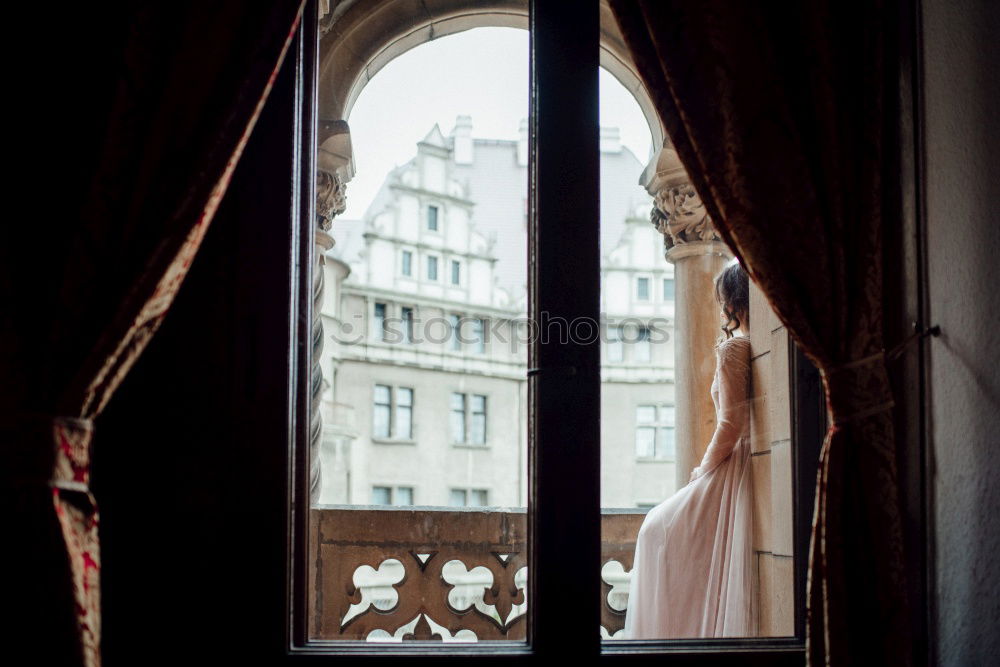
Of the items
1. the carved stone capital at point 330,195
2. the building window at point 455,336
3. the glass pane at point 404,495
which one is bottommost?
the glass pane at point 404,495

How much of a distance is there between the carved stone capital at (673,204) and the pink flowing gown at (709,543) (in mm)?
401

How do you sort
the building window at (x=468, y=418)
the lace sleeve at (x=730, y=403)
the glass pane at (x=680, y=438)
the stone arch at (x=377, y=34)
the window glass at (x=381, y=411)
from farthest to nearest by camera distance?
the window glass at (x=381, y=411) < the building window at (x=468, y=418) < the lace sleeve at (x=730, y=403) < the stone arch at (x=377, y=34) < the glass pane at (x=680, y=438)

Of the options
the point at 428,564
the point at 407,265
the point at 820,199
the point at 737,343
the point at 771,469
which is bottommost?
the point at 428,564

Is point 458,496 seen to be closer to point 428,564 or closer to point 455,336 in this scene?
point 455,336

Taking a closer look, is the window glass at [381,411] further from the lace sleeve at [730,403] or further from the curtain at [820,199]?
the curtain at [820,199]

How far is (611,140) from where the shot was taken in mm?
2143

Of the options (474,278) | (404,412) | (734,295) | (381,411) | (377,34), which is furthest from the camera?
(404,412)

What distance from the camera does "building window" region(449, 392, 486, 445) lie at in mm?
8539

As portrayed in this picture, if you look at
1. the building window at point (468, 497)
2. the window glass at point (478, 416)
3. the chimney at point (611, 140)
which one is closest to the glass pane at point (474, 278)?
the chimney at point (611, 140)

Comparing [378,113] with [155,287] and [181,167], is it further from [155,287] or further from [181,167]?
[155,287]

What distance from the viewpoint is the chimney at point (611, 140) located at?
6.84 ft

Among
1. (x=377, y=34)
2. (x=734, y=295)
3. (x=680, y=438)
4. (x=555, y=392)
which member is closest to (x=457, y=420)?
(x=680, y=438)

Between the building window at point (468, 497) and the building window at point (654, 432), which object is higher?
the building window at point (654, 432)

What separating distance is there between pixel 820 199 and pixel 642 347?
1363 millimetres
